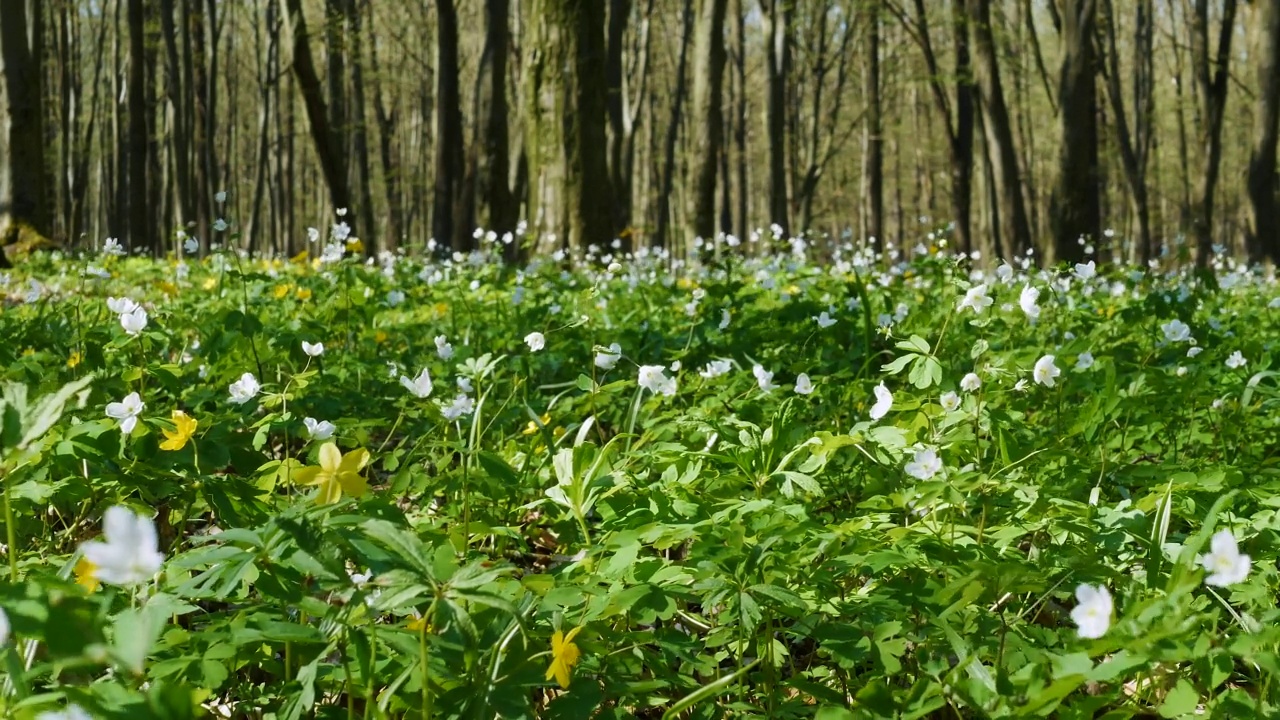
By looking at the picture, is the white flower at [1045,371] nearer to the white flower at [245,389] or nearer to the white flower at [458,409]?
the white flower at [458,409]

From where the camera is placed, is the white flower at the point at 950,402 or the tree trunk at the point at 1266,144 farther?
the tree trunk at the point at 1266,144

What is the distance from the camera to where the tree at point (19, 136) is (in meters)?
12.4

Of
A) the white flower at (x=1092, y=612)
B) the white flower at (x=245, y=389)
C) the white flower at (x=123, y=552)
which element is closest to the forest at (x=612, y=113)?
the white flower at (x=245, y=389)

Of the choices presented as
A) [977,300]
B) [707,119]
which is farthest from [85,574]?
[707,119]

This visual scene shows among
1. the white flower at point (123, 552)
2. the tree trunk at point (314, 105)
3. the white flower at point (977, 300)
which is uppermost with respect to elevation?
the tree trunk at point (314, 105)

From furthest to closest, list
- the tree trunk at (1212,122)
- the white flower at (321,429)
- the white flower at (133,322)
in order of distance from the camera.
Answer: the tree trunk at (1212,122) → the white flower at (133,322) → the white flower at (321,429)

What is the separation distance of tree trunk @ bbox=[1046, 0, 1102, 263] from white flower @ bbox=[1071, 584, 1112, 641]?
391 inches

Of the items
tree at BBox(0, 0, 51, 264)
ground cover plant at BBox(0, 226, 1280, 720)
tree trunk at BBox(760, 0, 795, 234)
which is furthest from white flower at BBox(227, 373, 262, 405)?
tree trunk at BBox(760, 0, 795, 234)

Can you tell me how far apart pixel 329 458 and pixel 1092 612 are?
997mm

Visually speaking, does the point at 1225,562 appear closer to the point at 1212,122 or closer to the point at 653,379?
the point at 653,379

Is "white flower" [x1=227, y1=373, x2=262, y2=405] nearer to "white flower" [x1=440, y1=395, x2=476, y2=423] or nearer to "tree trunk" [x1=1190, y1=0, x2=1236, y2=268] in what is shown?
"white flower" [x1=440, y1=395, x2=476, y2=423]

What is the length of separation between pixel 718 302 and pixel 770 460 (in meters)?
2.13

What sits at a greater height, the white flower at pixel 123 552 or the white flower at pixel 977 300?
the white flower at pixel 123 552

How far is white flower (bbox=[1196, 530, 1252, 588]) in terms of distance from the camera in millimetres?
1151
